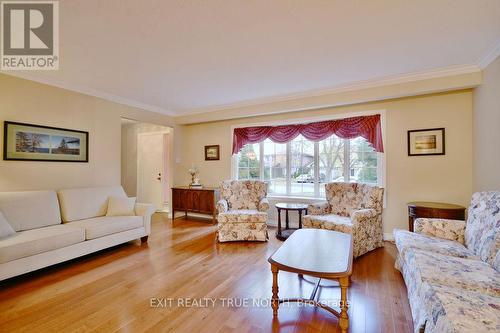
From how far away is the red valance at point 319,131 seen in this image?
368 centimetres

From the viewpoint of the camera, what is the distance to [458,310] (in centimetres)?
119

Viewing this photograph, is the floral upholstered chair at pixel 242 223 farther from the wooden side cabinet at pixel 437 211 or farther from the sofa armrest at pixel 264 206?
the wooden side cabinet at pixel 437 211

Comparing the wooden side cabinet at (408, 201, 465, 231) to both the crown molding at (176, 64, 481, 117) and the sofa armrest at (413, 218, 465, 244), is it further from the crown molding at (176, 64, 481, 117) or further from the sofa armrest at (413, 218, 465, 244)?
the crown molding at (176, 64, 481, 117)

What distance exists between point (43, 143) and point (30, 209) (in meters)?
1.00

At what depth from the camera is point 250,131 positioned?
15.6 feet

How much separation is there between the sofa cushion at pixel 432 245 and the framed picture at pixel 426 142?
1541 mm

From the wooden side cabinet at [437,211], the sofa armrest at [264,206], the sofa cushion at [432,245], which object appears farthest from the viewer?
the sofa armrest at [264,206]

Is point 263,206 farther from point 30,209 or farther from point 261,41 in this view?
point 30,209

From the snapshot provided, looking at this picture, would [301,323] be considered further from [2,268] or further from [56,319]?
[2,268]

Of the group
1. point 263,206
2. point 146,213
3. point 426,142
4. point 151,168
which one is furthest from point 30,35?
point 426,142

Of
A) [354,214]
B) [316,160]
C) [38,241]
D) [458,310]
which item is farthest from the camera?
[316,160]

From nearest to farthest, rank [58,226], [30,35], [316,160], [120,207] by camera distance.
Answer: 1. [30,35]
2. [58,226]
3. [120,207]
4. [316,160]

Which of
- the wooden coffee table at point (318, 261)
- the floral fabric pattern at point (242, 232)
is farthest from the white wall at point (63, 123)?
the wooden coffee table at point (318, 261)

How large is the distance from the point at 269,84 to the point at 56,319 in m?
3.47
